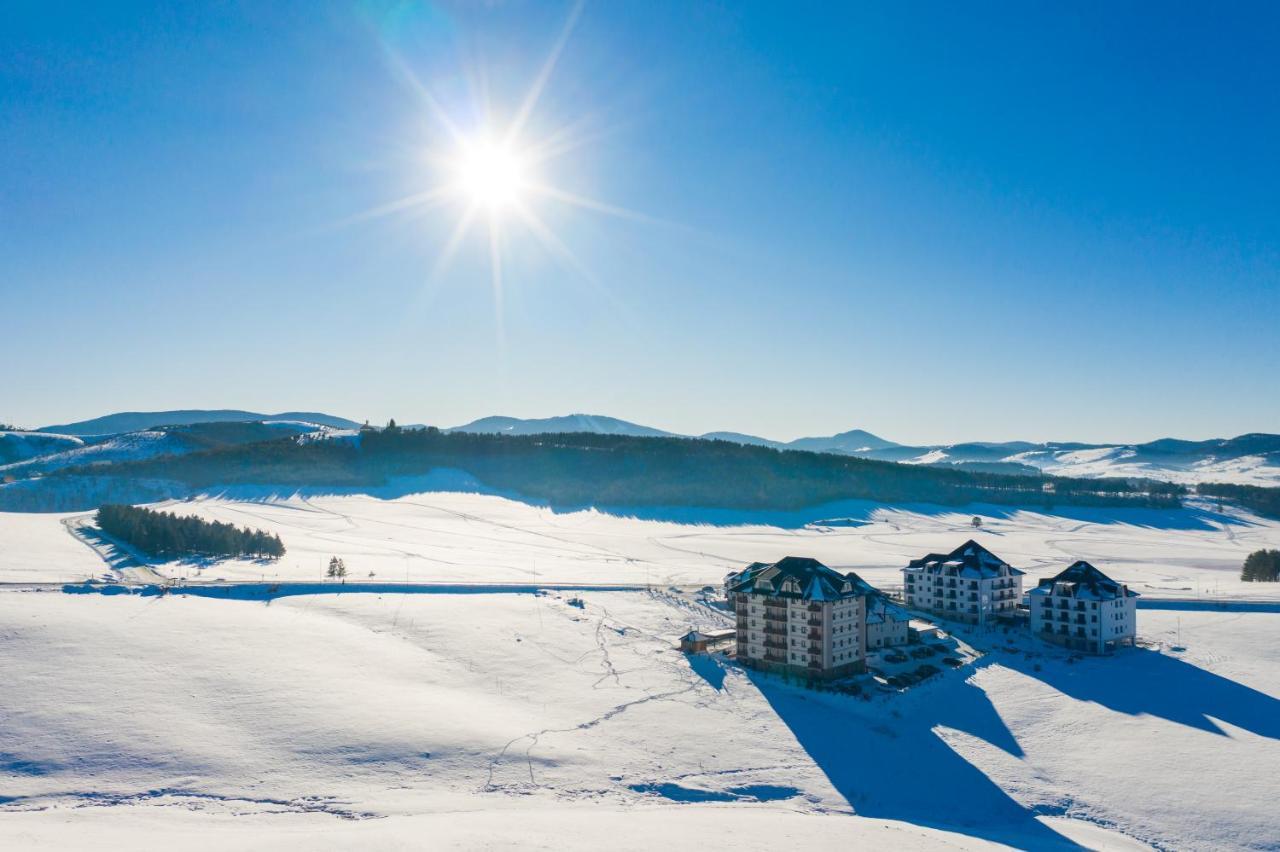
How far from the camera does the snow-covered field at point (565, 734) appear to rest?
1313 inches

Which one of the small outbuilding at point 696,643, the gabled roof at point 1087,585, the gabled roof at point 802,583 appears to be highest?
the gabled roof at point 802,583

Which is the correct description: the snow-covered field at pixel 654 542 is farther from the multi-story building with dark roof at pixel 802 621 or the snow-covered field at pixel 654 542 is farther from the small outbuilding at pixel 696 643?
the multi-story building with dark roof at pixel 802 621

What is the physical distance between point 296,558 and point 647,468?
352ft

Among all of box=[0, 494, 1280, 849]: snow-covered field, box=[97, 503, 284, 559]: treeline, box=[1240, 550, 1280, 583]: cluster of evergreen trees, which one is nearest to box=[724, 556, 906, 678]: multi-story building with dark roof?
box=[0, 494, 1280, 849]: snow-covered field

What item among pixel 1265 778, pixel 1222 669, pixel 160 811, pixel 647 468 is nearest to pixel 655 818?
pixel 160 811

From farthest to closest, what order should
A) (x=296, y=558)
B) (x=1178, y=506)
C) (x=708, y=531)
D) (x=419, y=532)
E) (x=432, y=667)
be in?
1. (x=1178, y=506)
2. (x=708, y=531)
3. (x=419, y=532)
4. (x=296, y=558)
5. (x=432, y=667)

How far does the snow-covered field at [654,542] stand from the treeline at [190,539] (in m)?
3.45

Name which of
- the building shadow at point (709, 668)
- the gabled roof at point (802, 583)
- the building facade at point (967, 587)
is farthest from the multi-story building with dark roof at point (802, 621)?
the building facade at point (967, 587)

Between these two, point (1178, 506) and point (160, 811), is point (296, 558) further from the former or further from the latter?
point (1178, 506)

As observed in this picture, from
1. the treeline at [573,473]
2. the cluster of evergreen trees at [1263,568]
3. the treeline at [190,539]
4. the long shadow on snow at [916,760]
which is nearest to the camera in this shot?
the long shadow on snow at [916,760]

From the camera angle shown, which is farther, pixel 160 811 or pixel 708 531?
pixel 708 531

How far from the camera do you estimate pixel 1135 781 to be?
40375mm

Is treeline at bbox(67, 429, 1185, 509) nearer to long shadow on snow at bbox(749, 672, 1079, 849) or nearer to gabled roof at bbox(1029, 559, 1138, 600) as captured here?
gabled roof at bbox(1029, 559, 1138, 600)

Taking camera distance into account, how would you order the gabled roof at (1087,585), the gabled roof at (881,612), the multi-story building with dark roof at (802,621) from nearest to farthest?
the multi-story building with dark roof at (802,621), the gabled roof at (881,612), the gabled roof at (1087,585)
